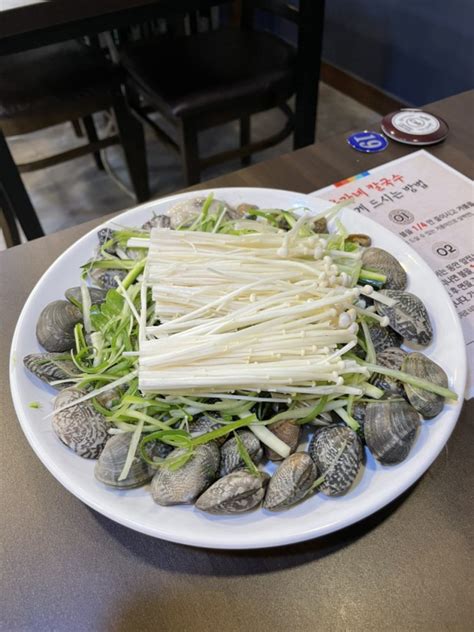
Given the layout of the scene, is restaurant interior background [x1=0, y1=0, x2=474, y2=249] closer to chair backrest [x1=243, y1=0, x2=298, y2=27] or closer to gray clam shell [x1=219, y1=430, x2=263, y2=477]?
chair backrest [x1=243, y1=0, x2=298, y2=27]

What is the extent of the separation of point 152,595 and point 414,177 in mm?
937

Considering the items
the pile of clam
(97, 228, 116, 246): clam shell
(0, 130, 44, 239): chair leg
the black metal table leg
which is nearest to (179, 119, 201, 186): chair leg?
the black metal table leg

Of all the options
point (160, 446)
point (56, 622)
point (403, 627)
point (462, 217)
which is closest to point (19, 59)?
point (462, 217)

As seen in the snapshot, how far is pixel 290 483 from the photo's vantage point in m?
0.57

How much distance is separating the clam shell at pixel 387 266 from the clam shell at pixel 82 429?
1.51 feet

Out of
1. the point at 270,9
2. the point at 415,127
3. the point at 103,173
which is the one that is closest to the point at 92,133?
the point at 103,173

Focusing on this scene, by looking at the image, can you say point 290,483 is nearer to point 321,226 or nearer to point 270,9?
point 321,226

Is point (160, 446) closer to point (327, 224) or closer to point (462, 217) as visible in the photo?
point (327, 224)

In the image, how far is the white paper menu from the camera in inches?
37.2

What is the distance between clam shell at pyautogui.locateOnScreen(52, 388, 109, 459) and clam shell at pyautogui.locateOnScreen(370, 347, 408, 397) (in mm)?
361

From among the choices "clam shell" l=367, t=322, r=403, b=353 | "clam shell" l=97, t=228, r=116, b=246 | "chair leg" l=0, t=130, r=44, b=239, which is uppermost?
"clam shell" l=97, t=228, r=116, b=246

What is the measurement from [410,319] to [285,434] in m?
0.24

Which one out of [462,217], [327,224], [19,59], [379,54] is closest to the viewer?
[327,224]

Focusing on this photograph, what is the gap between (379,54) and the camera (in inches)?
103
